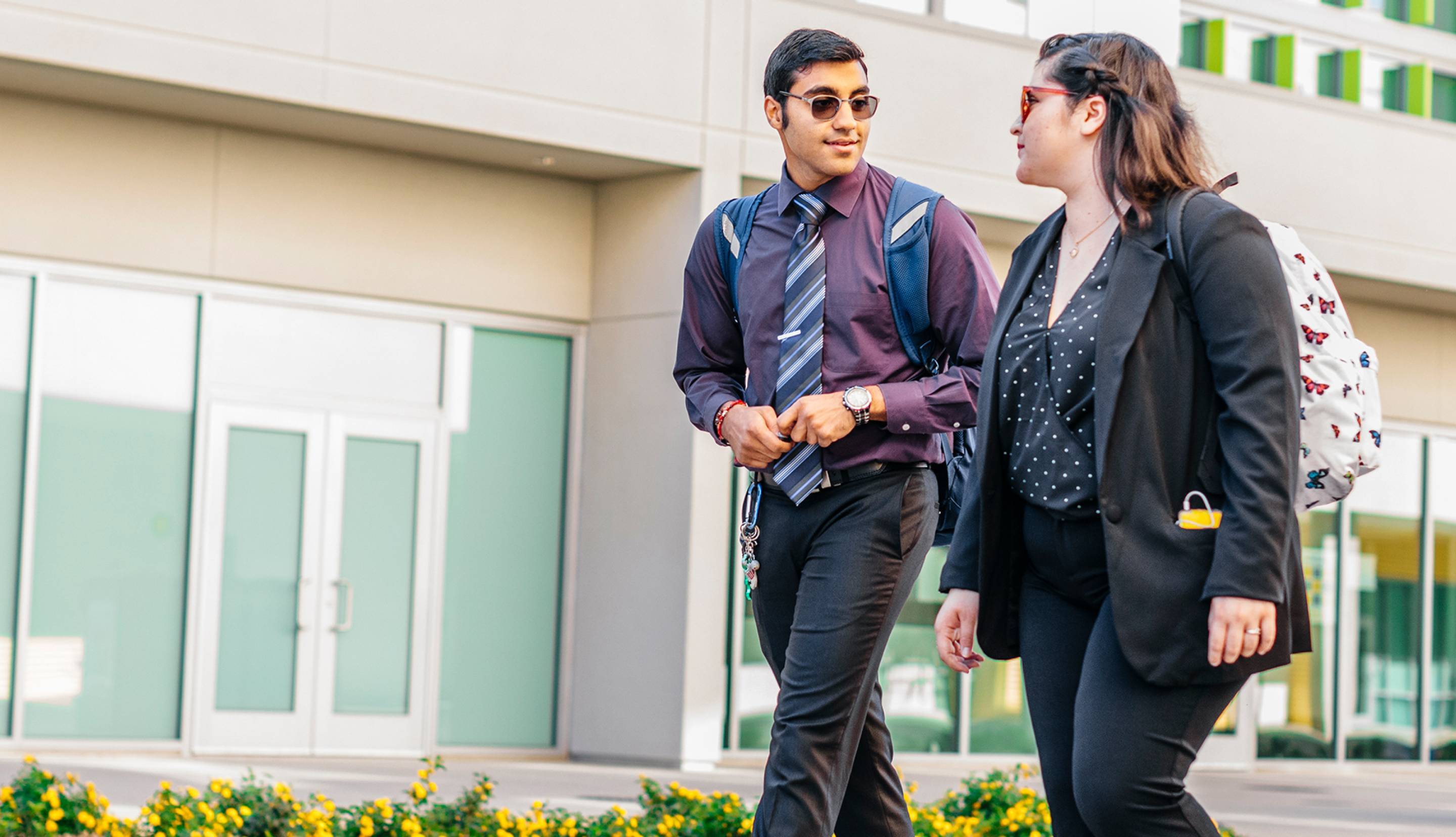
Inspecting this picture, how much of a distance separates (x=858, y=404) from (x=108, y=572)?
28.9 ft

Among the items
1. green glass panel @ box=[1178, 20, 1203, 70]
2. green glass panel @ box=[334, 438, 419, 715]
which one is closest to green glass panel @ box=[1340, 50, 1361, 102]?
green glass panel @ box=[1178, 20, 1203, 70]

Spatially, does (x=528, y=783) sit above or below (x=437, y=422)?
below

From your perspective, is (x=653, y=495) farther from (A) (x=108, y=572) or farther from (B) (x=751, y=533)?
(B) (x=751, y=533)

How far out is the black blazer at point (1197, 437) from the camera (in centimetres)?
283

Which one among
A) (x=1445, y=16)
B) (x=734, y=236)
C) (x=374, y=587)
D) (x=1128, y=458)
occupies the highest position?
(x=1445, y=16)

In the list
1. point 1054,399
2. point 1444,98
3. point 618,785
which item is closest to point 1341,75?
point 1444,98

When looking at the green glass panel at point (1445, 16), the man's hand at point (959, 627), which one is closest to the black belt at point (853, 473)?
the man's hand at point (959, 627)

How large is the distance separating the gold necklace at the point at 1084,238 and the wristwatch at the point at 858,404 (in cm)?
64

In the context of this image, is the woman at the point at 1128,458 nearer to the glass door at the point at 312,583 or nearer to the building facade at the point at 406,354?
the building facade at the point at 406,354

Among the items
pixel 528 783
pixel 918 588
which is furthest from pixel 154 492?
pixel 918 588

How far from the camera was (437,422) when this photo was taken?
499 inches

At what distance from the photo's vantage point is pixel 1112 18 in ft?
45.2

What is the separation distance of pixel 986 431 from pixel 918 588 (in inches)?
424

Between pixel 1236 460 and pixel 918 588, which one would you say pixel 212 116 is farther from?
pixel 1236 460
